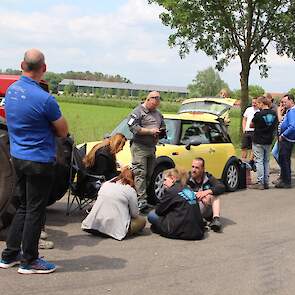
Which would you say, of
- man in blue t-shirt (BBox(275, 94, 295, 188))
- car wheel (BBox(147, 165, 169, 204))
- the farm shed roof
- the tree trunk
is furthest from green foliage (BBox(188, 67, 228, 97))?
car wheel (BBox(147, 165, 169, 204))

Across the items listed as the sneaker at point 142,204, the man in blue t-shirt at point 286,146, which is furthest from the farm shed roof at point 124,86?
the sneaker at point 142,204

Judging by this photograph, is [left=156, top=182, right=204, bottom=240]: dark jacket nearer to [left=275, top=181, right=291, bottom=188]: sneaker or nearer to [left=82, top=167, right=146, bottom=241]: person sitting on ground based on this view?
[left=82, top=167, right=146, bottom=241]: person sitting on ground

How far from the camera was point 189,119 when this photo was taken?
34.6ft

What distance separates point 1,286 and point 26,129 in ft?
4.58

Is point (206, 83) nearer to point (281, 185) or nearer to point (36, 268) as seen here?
point (281, 185)

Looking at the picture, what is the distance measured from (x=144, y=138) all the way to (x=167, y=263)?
2.89 m

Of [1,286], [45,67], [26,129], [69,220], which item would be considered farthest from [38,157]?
[69,220]

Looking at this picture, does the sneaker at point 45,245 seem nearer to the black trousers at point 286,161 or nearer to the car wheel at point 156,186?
the car wheel at point 156,186


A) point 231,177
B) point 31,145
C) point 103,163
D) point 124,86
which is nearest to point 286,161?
point 231,177

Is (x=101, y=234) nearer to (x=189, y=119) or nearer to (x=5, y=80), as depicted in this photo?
(x=5, y=80)

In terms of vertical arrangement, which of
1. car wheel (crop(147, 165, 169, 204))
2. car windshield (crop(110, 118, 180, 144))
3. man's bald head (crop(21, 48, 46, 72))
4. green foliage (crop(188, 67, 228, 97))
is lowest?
car wheel (crop(147, 165, 169, 204))

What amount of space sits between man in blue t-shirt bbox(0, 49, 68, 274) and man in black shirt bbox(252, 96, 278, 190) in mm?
6885

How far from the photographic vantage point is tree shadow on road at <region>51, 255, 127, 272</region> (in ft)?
18.7

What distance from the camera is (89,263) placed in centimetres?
593
